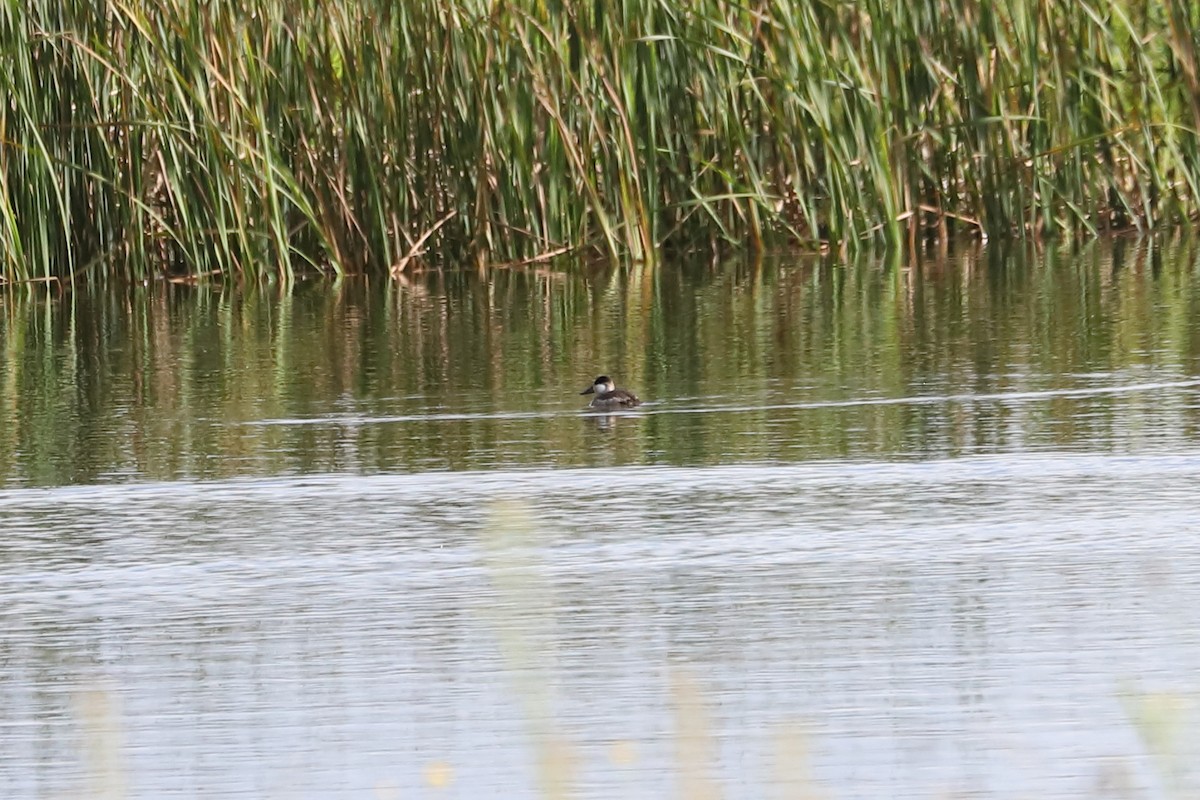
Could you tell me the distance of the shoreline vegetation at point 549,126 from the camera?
11.6 meters

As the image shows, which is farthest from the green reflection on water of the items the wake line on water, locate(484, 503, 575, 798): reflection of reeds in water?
locate(484, 503, 575, 798): reflection of reeds in water

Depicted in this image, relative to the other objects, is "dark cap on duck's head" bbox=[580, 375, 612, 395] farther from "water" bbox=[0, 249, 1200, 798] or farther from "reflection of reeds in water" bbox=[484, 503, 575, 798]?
"reflection of reeds in water" bbox=[484, 503, 575, 798]

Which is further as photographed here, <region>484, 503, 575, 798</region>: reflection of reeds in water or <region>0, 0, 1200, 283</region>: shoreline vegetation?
<region>0, 0, 1200, 283</region>: shoreline vegetation

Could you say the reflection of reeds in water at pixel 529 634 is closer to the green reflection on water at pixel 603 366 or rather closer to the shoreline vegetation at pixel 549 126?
the green reflection on water at pixel 603 366

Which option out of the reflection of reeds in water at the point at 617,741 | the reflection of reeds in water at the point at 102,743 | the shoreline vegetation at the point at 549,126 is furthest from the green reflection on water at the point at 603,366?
the reflection of reeds in water at the point at 102,743

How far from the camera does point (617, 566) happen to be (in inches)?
185

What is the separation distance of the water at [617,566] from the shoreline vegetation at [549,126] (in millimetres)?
2758

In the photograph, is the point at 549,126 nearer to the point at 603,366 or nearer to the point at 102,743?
the point at 603,366

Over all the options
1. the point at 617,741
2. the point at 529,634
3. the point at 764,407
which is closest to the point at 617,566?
the point at 529,634

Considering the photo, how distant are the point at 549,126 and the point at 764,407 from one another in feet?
17.0

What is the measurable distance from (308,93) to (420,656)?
816 cm

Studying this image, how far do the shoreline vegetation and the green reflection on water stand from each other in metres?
0.40

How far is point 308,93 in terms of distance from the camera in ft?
39.0

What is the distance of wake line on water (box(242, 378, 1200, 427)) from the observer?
6934 millimetres
